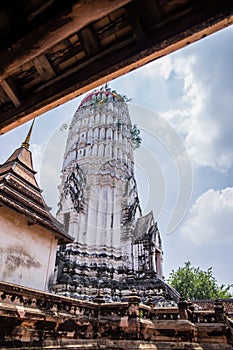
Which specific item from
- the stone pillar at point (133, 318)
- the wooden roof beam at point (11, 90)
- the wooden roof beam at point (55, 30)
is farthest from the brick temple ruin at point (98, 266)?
the wooden roof beam at point (55, 30)

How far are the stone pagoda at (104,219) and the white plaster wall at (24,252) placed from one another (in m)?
6.45

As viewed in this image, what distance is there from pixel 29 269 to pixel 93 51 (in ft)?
34.1

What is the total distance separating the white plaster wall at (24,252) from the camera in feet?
32.9

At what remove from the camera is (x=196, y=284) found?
4206 centimetres

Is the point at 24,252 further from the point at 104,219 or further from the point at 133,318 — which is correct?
the point at 104,219

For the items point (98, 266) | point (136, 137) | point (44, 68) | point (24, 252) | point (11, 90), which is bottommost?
point (11, 90)

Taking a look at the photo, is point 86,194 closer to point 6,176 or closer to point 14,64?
point 6,176

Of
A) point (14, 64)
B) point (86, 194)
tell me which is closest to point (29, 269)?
point (14, 64)

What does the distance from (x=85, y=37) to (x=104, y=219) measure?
2079cm

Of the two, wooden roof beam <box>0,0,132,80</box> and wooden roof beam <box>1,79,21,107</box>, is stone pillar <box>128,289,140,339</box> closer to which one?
wooden roof beam <box>1,79,21,107</box>

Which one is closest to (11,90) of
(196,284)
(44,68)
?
(44,68)

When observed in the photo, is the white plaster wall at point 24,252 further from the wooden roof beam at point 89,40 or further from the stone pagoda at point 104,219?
the wooden roof beam at point 89,40

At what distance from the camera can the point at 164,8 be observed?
234 centimetres

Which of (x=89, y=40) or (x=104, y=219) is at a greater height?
(x=104, y=219)
